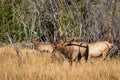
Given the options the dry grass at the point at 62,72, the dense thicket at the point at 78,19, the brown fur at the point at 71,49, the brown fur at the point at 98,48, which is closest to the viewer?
the dry grass at the point at 62,72

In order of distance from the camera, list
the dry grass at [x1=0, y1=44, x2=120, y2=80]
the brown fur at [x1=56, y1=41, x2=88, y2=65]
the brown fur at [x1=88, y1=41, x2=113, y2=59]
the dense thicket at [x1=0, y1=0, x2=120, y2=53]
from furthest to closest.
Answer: the dense thicket at [x1=0, y1=0, x2=120, y2=53]
the brown fur at [x1=88, y1=41, x2=113, y2=59]
the brown fur at [x1=56, y1=41, x2=88, y2=65]
the dry grass at [x1=0, y1=44, x2=120, y2=80]

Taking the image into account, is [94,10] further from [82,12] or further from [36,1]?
[36,1]

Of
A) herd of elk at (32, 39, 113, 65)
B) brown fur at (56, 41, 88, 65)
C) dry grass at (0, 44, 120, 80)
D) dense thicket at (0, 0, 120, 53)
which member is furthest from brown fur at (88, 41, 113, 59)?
dry grass at (0, 44, 120, 80)

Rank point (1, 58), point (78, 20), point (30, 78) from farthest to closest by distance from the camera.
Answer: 1. point (78, 20)
2. point (1, 58)
3. point (30, 78)

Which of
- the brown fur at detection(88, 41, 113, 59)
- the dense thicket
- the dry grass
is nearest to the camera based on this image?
the dry grass

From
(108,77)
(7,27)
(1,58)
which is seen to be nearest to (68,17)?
(1,58)

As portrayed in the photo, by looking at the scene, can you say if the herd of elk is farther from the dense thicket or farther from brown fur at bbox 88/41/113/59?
the dense thicket

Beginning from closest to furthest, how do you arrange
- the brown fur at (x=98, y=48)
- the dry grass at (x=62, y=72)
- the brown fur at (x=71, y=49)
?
the dry grass at (x=62, y=72), the brown fur at (x=71, y=49), the brown fur at (x=98, y=48)

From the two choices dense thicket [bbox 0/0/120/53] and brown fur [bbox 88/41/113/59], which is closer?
brown fur [bbox 88/41/113/59]

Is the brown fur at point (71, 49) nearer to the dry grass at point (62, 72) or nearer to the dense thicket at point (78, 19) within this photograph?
the dry grass at point (62, 72)

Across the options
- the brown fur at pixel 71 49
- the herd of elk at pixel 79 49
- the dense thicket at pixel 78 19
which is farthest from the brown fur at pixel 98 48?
the dense thicket at pixel 78 19

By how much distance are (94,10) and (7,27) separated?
1166 centimetres

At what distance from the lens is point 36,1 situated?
11.4m

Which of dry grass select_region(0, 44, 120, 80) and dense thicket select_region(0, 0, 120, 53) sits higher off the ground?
dense thicket select_region(0, 0, 120, 53)
